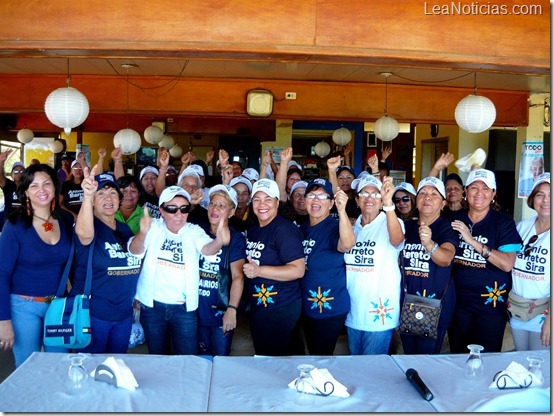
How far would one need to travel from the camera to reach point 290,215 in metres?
3.91

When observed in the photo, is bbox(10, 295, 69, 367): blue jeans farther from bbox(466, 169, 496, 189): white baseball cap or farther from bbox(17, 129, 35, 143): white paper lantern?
bbox(17, 129, 35, 143): white paper lantern

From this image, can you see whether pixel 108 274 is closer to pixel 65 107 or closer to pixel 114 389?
pixel 114 389

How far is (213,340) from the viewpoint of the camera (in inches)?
118

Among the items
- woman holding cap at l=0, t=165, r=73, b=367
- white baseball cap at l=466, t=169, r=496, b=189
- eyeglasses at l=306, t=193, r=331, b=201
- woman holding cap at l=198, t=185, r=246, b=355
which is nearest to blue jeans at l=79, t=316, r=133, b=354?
woman holding cap at l=0, t=165, r=73, b=367

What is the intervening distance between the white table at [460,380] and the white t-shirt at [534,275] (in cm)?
58

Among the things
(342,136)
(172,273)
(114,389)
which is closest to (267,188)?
(172,273)

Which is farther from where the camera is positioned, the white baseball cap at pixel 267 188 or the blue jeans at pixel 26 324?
the white baseball cap at pixel 267 188

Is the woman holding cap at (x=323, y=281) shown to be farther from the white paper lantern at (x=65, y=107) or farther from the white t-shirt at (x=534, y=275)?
the white paper lantern at (x=65, y=107)

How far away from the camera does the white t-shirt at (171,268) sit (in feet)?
9.28

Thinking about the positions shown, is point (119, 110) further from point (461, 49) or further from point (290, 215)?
point (461, 49)

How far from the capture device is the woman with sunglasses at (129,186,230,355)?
2828mm

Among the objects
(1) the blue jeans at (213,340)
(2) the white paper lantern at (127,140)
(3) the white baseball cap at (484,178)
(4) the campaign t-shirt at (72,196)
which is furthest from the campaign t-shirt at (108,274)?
(2) the white paper lantern at (127,140)

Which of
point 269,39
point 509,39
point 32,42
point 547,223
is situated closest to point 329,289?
point 547,223

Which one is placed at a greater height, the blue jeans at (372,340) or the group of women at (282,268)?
the group of women at (282,268)
